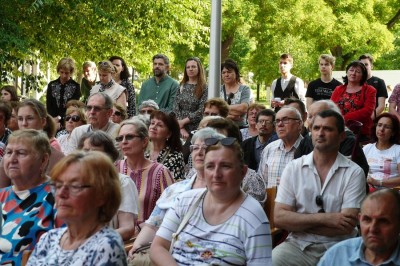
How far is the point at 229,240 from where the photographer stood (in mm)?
4738

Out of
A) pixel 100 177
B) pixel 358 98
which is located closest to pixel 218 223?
pixel 100 177

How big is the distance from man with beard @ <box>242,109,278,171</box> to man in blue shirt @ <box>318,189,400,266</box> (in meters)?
4.04

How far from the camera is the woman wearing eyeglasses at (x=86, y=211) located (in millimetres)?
4082

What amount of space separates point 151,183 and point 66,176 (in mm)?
2625

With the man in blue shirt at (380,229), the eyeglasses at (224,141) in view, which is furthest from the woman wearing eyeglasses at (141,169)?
the man in blue shirt at (380,229)

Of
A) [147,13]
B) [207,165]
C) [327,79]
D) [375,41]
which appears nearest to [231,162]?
[207,165]

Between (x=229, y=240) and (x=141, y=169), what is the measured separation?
7.46 ft

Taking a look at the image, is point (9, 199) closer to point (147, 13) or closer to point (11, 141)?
point (11, 141)

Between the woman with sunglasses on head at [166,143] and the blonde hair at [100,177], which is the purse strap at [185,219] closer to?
the blonde hair at [100,177]

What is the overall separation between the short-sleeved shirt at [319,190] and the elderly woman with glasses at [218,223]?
104 centimetres

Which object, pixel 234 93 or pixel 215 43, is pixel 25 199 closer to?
pixel 215 43

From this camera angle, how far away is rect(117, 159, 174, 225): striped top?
6.76 m

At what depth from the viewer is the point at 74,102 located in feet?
34.7

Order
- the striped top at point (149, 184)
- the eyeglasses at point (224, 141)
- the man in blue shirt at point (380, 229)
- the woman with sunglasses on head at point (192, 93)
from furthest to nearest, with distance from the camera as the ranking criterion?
the woman with sunglasses on head at point (192, 93) < the striped top at point (149, 184) < the eyeglasses at point (224, 141) < the man in blue shirt at point (380, 229)
